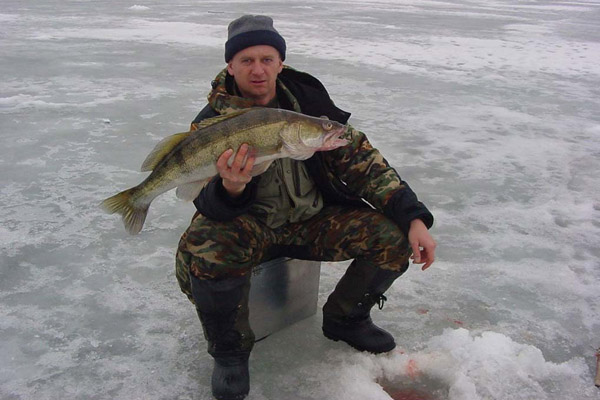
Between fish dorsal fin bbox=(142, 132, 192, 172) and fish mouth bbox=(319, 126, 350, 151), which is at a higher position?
fish mouth bbox=(319, 126, 350, 151)

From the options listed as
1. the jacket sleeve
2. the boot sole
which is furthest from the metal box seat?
the jacket sleeve

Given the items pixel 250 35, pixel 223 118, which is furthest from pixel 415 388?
pixel 250 35

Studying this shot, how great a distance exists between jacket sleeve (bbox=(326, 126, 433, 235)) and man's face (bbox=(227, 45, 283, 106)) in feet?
1.24

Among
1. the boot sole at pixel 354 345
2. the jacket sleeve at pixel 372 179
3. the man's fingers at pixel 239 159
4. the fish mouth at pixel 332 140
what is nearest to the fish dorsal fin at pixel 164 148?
the man's fingers at pixel 239 159

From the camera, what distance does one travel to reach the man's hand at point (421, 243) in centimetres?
219

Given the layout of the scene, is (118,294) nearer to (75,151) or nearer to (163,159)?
(163,159)

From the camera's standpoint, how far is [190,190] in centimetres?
212

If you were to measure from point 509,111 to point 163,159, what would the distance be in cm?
492

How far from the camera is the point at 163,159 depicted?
2109 mm

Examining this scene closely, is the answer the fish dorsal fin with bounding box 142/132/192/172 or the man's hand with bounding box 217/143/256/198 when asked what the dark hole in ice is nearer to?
the man's hand with bounding box 217/143/256/198

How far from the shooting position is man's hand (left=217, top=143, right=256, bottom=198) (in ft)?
6.40

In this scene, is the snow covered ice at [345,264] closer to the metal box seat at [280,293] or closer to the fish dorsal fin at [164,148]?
the metal box seat at [280,293]

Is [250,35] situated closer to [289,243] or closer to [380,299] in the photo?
[289,243]

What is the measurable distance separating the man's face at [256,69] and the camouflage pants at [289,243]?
1.61 ft
